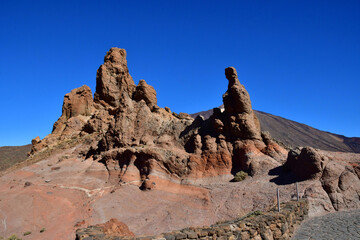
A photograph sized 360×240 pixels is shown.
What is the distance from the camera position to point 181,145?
82.6ft

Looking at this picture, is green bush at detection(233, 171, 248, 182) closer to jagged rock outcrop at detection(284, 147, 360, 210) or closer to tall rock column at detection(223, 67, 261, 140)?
jagged rock outcrop at detection(284, 147, 360, 210)

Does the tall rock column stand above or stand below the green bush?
above

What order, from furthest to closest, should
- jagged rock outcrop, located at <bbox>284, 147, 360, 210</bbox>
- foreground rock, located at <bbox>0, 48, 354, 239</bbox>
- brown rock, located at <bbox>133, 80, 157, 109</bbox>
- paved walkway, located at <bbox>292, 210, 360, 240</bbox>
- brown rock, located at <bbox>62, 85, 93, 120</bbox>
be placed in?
brown rock, located at <bbox>62, 85, 93, 120</bbox> < brown rock, located at <bbox>133, 80, 157, 109</bbox> < foreground rock, located at <bbox>0, 48, 354, 239</bbox> < jagged rock outcrop, located at <bbox>284, 147, 360, 210</bbox> < paved walkway, located at <bbox>292, 210, 360, 240</bbox>

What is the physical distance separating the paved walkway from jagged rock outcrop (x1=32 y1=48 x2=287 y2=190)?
7.94 metres

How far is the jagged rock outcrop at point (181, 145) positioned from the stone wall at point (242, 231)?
10.8 m

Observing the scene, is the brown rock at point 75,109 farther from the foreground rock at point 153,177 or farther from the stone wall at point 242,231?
the stone wall at point 242,231

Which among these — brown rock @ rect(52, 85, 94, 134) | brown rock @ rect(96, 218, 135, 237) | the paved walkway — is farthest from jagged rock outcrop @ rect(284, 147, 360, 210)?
brown rock @ rect(52, 85, 94, 134)

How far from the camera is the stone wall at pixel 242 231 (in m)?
6.71

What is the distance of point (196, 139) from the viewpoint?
2397 cm

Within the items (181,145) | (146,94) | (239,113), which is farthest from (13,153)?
(239,113)

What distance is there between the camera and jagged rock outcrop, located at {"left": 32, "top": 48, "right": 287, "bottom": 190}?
21.2m

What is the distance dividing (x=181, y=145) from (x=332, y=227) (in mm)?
16775

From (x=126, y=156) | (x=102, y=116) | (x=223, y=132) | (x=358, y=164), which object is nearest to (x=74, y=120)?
(x=102, y=116)

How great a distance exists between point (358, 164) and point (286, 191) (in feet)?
15.9
